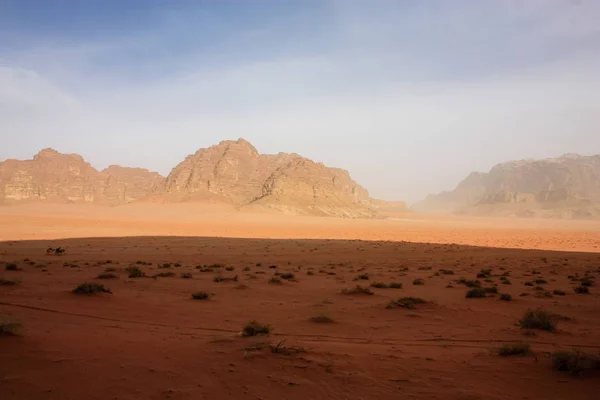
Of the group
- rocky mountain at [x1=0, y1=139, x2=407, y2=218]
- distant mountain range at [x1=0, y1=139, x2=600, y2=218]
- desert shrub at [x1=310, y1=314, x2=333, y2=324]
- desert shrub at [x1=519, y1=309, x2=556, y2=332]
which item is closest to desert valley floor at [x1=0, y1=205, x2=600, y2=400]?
desert shrub at [x1=310, y1=314, x2=333, y2=324]

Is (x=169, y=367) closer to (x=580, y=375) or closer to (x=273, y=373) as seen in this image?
(x=273, y=373)

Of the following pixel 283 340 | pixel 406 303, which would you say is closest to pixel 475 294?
pixel 406 303

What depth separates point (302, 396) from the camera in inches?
197

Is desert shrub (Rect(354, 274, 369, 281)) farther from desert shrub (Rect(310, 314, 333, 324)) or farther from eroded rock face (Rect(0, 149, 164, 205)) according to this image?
eroded rock face (Rect(0, 149, 164, 205))

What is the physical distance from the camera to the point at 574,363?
5.62 metres

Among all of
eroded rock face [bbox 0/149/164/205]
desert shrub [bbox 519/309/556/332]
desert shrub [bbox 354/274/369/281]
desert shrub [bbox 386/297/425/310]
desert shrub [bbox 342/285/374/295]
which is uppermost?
eroded rock face [bbox 0/149/164/205]

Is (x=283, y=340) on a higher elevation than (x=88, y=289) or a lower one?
higher

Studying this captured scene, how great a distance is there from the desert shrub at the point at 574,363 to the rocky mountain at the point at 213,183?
371 feet

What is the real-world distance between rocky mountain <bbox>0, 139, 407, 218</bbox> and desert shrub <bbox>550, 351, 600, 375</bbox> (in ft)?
371

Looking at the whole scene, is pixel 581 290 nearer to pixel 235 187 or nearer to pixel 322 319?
pixel 322 319

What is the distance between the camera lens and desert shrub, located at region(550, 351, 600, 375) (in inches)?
220

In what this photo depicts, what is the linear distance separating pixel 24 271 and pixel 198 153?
154045 mm

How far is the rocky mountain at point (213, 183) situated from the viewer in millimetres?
133125

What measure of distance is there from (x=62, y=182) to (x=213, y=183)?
3013 inches
